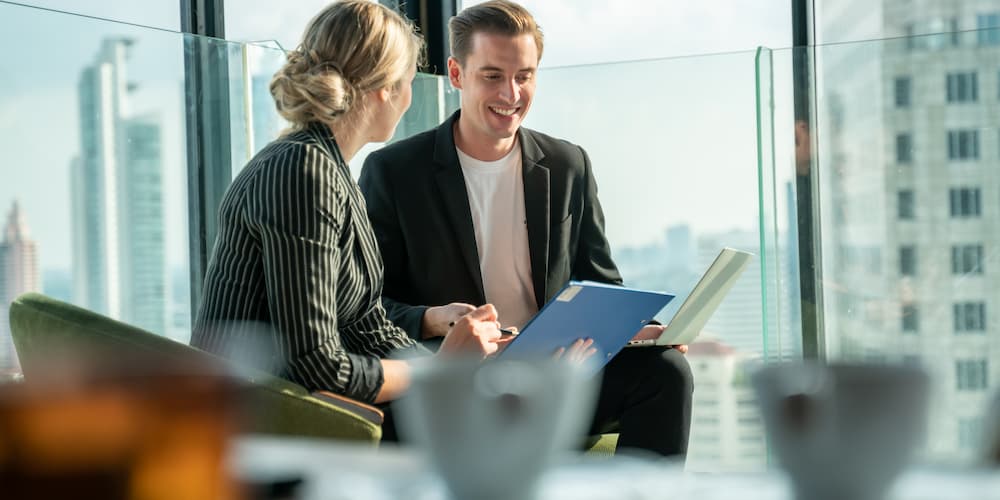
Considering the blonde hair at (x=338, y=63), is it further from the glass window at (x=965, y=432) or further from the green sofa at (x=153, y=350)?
the glass window at (x=965, y=432)

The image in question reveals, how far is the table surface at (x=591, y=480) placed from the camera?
1.85 ft

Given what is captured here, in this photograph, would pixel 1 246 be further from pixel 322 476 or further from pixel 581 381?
pixel 581 381

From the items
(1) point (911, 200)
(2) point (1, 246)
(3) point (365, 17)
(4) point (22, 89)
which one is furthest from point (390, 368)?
(1) point (911, 200)

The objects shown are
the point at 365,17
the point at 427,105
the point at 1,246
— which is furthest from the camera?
the point at 427,105

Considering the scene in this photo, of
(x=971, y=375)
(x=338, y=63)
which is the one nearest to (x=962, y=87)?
(x=971, y=375)

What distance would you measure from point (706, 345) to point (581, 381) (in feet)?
9.21

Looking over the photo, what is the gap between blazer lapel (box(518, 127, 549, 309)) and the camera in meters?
2.63

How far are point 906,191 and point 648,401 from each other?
1.20 m

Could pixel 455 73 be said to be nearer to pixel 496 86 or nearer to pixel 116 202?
pixel 496 86

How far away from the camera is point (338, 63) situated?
80.6 inches

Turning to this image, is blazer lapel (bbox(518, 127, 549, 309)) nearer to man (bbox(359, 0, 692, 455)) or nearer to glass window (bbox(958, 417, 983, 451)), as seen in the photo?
man (bbox(359, 0, 692, 455))

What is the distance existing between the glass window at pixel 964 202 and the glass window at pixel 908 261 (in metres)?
0.15

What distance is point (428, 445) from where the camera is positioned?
514 millimetres

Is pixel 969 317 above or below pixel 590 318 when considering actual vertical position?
below
